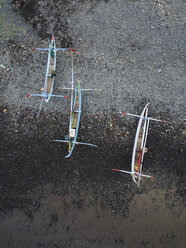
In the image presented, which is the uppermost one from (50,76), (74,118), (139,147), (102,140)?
(50,76)

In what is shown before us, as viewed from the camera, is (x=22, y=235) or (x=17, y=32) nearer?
(x=22, y=235)

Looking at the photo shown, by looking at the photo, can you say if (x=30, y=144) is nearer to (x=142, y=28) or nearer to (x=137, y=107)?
(x=137, y=107)

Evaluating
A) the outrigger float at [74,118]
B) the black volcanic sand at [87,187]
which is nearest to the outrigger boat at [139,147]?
the black volcanic sand at [87,187]

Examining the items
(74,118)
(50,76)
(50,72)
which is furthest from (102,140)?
(50,72)

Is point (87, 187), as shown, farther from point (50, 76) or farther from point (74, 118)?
point (50, 76)

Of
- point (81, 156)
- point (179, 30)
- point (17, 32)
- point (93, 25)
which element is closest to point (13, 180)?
point (81, 156)

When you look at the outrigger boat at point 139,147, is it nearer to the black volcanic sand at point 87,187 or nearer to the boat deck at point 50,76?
the black volcanic sand at point 87,187
